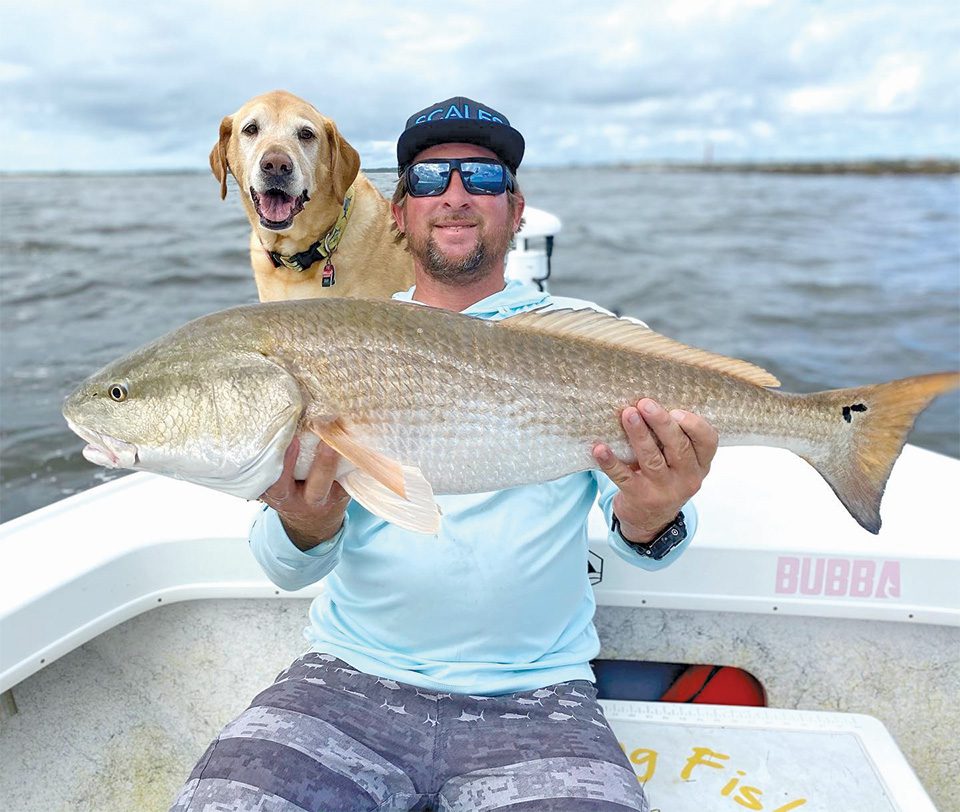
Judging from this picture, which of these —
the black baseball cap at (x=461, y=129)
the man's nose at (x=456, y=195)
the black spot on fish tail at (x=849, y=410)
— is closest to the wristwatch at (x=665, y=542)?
the black spot on fish tail at (x=849, y=410)

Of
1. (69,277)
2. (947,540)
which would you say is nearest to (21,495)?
(947,540)

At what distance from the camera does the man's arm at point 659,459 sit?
2193 mm

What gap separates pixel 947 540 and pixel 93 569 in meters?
3.15

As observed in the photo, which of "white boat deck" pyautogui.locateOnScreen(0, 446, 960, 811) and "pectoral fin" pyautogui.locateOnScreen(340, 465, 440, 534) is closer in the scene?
"pectoral fin" pyautogui.locateOnScreen(340, 465, 440, 534)

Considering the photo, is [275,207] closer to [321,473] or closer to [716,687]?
[321,473]

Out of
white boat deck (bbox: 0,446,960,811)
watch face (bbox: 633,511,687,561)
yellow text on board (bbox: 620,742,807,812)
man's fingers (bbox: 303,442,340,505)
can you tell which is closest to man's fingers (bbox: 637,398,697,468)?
watch face (bbox: 633,511,687,561)

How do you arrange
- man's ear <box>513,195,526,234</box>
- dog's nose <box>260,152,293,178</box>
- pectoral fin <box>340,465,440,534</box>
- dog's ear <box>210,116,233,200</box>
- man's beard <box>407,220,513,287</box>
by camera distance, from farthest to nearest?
1. dog's ear <box>210,116,233,200</box>
2. dog's nose <box>260,152,293,178</box>
3. man's ear <box>513,195,526,234</box>
4. man's beard <box>407,220,513,287</box>
5. pectoral fin <box>340,465,440,534</box>

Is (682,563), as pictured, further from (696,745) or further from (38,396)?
(38,396)

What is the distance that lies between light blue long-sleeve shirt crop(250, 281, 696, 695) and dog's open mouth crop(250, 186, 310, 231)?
1.82 m

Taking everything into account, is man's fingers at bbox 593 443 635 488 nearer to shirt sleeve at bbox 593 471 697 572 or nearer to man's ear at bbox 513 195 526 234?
shirt sleeve at bbox 593 471 697 572

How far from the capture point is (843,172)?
106m

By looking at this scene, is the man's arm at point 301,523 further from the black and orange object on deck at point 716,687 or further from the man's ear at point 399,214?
the black and orange object on deck at point 716,687

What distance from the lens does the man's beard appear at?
3119 mm

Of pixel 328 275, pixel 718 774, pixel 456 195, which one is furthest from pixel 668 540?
pixel 328 275
